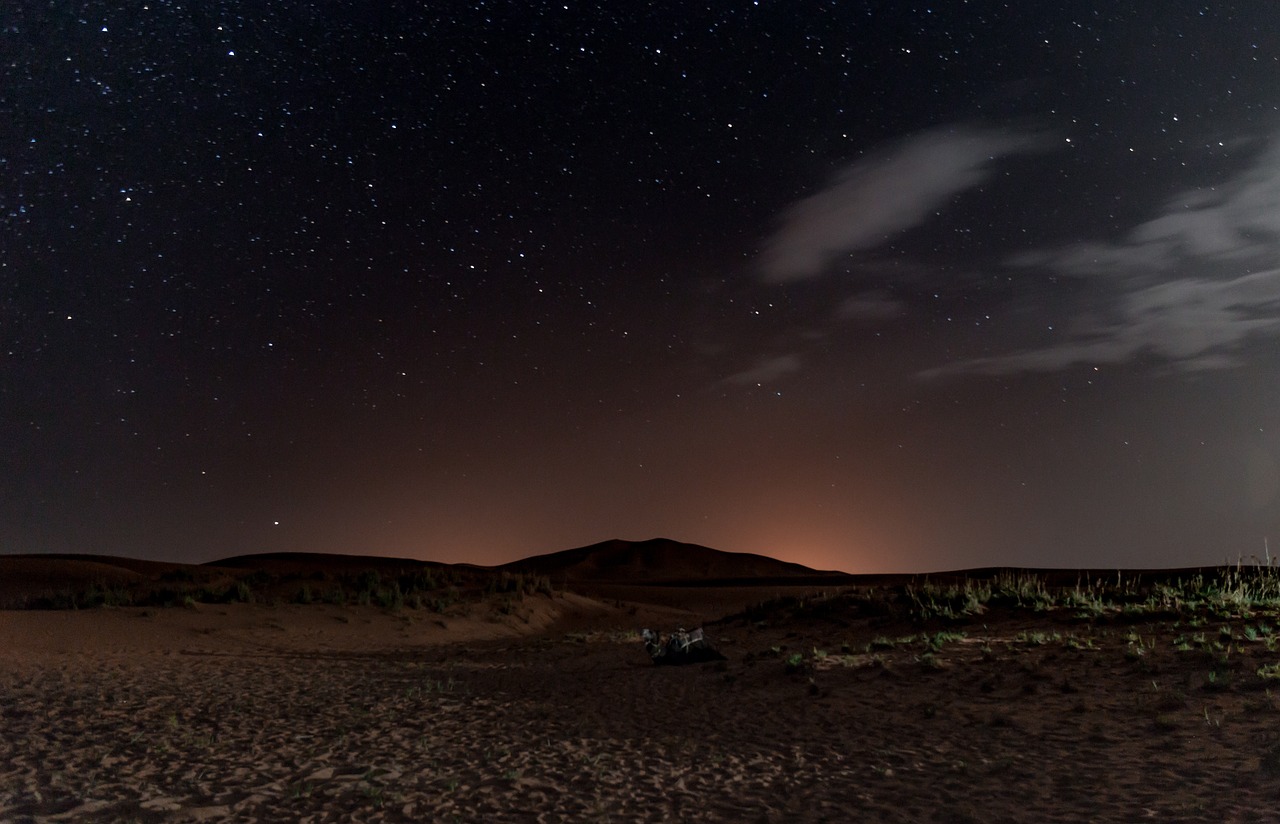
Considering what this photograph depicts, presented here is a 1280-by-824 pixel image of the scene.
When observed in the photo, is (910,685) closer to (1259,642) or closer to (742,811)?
(1259,642)

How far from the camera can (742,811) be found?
22.6 ft

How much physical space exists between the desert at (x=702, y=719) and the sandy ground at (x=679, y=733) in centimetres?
4

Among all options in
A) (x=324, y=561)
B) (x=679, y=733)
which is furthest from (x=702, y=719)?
(x=324, y=561)

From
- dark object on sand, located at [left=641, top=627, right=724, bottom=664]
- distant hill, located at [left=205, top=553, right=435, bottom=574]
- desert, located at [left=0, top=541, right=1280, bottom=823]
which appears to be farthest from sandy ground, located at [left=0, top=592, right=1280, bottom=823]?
distant hill, located at [left=205, top=553, right=435, bottom=574]

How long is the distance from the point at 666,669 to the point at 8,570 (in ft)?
133

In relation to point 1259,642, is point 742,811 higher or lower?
lower

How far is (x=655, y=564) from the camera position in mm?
81250

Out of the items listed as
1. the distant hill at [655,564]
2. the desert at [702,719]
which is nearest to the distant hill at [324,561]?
the distant hill at [655,564]

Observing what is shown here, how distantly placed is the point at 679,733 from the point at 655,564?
72180 mm

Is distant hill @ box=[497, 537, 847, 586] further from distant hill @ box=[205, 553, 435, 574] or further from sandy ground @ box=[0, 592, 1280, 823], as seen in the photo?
sandy ground @ box=[0, 592, 1280, 823]

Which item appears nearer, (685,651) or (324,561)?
(685,651)

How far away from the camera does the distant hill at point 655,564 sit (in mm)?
76188

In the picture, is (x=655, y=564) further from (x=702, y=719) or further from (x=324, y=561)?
(x=702, y=719)

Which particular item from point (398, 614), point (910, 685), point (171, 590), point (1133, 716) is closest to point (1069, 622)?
point (910, 685)
